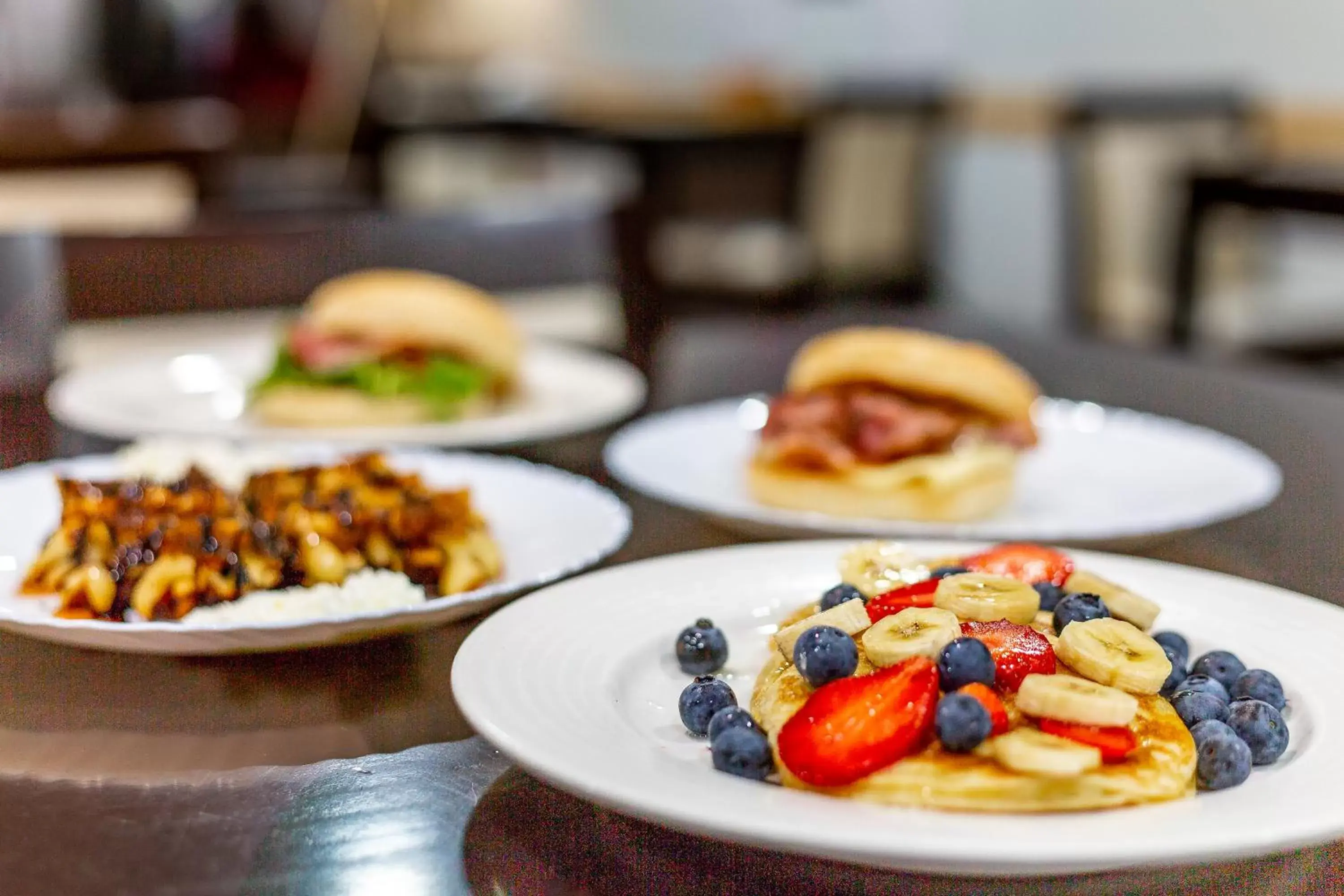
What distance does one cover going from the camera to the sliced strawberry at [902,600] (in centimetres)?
94

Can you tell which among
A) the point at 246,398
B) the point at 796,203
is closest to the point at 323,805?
the point at 246,398

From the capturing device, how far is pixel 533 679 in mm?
891

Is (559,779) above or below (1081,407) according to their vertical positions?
above

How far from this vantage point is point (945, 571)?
3.33ft

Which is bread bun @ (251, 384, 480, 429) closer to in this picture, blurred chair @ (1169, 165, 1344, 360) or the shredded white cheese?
the shredded white cheese

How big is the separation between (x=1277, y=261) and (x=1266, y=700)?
6252 millimetres

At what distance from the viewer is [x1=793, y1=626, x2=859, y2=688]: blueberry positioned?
33.1 inches

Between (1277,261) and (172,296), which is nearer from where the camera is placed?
(172,296)

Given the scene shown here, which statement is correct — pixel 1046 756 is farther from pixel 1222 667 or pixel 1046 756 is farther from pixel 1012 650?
pixel 1222 667

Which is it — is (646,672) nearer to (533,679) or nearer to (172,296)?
(533,679)

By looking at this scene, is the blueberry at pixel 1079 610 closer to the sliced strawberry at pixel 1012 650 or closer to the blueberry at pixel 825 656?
A: the sliced strawberry at pixel 1012 650

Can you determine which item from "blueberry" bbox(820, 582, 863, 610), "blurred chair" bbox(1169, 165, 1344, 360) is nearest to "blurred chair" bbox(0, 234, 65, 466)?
"blueberry" bbox(820, 582, 863, 610)

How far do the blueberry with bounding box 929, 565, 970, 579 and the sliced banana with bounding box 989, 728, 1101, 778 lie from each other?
0.76 ft

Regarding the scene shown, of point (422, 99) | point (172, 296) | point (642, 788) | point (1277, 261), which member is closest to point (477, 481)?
point (642, 788)
